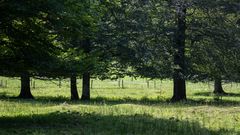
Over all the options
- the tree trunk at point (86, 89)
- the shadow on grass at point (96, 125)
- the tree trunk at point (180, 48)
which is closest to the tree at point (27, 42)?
the shadow on grass at point (96, 125)

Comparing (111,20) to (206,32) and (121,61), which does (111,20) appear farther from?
(206,32)

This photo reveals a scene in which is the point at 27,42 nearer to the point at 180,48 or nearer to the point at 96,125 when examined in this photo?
the point at 96,125

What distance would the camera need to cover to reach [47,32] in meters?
18.5

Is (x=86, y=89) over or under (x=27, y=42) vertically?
under

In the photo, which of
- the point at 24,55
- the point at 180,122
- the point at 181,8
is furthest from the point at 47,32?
the point at 181,8

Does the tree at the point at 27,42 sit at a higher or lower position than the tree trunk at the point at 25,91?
higher

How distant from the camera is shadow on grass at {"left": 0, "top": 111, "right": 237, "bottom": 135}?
48.5ft

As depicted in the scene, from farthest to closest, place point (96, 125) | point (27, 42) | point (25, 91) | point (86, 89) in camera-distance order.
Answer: point (25, 91) < point (86, 89) < point (27, 42) < point (96, 125)

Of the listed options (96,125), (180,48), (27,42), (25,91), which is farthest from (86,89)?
(96,125)

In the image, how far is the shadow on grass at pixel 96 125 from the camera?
14.8 m

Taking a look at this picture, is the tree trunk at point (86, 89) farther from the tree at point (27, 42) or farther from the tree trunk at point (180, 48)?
the tree at point (27, 42)

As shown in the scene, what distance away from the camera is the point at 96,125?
1641 centimetres

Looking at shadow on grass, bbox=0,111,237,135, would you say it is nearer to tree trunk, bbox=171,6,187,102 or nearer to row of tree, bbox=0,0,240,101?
row of tree, bbox=0,0,240,101

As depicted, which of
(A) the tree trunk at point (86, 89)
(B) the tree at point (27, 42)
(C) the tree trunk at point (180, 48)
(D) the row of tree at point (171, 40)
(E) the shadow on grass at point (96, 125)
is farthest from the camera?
(A) the tree trunk at point (86, 89)
